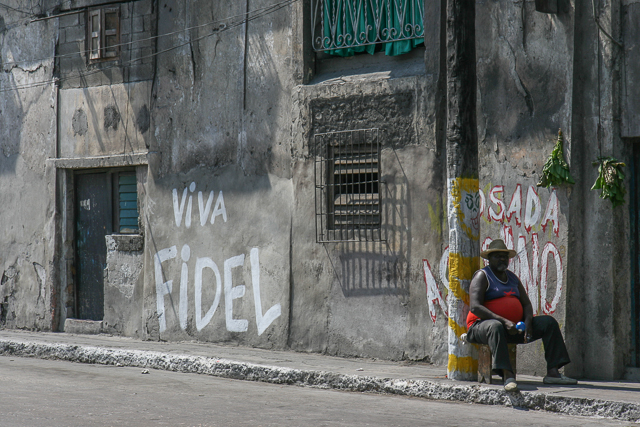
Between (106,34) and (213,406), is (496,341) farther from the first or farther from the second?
(106,34)

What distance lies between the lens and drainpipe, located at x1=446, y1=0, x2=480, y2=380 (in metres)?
7.21

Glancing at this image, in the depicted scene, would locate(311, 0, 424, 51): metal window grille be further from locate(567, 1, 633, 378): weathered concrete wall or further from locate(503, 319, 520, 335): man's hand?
locate(503, 319, 520, 335): man's hand

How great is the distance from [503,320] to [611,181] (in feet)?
5.21

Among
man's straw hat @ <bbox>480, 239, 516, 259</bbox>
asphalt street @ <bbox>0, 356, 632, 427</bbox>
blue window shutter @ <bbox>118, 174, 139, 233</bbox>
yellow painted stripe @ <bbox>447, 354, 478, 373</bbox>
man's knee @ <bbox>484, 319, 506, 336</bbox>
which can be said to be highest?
blue window shutter @ <bbox>118, 174, 139, 233</bbox>

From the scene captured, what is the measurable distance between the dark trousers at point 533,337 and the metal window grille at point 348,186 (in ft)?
7.04

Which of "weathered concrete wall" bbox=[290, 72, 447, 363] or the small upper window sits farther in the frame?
the small upper window

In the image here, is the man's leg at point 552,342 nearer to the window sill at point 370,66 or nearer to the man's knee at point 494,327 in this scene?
the man's knee at point 494,327

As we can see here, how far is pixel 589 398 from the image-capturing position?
20.4 feet

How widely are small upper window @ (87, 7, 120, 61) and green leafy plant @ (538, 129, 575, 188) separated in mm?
6328

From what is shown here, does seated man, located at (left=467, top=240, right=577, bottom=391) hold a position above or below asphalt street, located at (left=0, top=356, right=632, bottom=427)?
above

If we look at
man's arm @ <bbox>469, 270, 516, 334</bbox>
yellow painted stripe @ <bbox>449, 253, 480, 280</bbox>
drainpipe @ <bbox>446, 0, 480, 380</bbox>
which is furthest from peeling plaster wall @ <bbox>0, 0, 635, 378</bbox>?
man's arm @ <bbox>469, 270, 516, 334</bbox>

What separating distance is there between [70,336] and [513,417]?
7.03 metres

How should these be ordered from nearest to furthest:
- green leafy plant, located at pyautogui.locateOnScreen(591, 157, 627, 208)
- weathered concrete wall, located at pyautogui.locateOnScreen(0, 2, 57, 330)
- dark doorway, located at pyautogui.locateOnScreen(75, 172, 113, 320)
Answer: green leafy plant, located at pyautogui.locateOnScreen(591, 157, 627, 208)
dark doorway, located at pyautogui.locateOnScreen(75, 172, 113, 320)
weathered concrete wall, located at pyautogui.locateOnScreen(0, 2, 57, 330)

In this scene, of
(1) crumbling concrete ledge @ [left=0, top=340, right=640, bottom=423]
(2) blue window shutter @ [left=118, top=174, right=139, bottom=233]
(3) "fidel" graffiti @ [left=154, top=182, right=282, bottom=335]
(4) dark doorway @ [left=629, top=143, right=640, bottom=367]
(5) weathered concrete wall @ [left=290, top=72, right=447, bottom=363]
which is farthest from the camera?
(2) blue window shutter @ [left=118, top=174, right=139, bottom=233]
